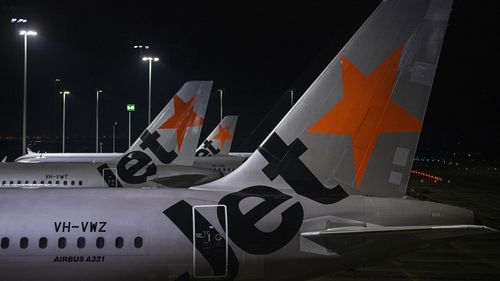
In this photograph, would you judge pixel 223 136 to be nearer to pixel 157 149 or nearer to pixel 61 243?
pixel 157 149

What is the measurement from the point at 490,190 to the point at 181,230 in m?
51.3

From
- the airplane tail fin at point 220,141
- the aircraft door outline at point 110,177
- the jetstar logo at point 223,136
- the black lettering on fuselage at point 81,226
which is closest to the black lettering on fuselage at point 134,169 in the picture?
the aircraft door outline at point 110,177

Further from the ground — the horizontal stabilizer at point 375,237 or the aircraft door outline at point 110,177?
the horizontal stabilizer at point 375,237

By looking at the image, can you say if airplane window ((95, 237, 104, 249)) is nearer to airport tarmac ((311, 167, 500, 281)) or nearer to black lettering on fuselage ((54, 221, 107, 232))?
black lettering on fuselage ((54, 221, 107, 232))

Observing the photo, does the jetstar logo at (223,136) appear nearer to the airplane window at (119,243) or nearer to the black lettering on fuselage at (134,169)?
the black lettering on fuselage at (134,169)

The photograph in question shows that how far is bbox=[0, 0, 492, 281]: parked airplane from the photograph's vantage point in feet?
36.6

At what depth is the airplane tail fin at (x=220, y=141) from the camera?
209 ft

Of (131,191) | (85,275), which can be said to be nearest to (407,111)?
(131,191)

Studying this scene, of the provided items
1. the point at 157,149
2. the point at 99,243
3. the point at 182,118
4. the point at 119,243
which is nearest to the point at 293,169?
the point at 119,243

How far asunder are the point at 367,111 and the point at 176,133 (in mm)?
19580

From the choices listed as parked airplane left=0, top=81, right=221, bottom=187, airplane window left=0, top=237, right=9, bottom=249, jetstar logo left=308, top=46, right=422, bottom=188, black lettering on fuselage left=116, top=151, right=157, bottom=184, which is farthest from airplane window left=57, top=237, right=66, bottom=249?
black lettering on fuselage left=116, top=151, right=157, bottom=184

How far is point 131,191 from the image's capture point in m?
12.2

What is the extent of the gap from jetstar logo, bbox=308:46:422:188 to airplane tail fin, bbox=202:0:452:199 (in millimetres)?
20

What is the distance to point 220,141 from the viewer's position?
6394cm
